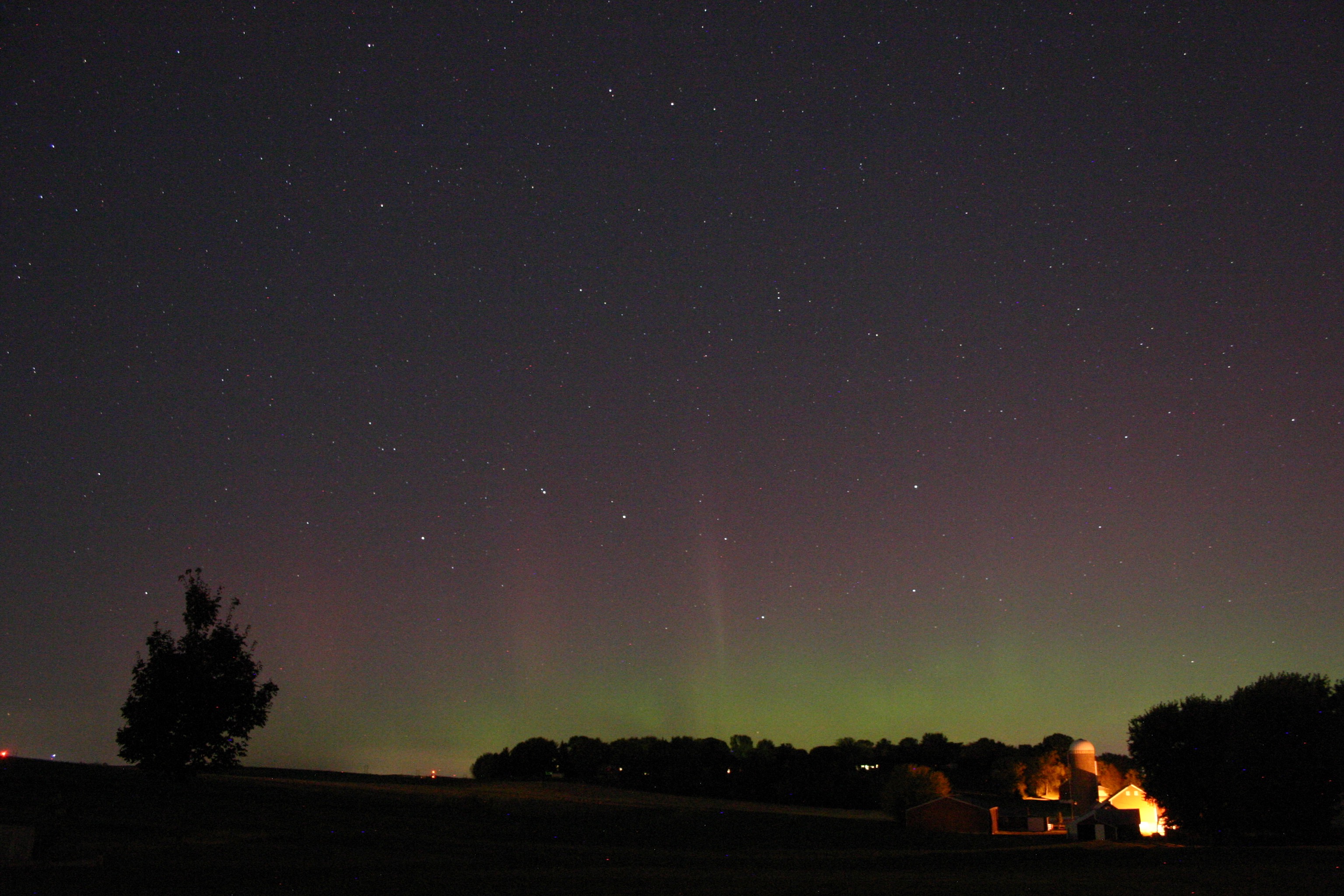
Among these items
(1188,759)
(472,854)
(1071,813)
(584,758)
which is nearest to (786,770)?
(584,758)

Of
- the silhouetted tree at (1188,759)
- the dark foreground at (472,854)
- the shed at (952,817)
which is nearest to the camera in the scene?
the dark foreground at (472,854)

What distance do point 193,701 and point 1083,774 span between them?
90.9m

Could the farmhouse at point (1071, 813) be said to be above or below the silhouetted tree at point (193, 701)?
below

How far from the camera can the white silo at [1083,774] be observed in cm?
9906

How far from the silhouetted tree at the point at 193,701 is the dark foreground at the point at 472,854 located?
1.69m

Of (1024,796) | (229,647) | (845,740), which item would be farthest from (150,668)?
(845,740)

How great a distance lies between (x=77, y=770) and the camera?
5428 centimetres

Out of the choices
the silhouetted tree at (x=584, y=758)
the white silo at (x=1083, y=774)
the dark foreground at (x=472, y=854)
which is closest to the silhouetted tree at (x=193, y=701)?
the dark foreground at (x=472, y=854)

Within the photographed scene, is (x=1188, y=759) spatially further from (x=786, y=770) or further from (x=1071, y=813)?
(x=786, y=770)

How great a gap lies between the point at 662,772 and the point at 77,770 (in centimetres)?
8088

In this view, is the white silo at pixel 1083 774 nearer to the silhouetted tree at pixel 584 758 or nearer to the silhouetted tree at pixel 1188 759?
the silhouetted tree at pixel 1188 759

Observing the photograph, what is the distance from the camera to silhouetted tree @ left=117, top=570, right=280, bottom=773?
110 ft

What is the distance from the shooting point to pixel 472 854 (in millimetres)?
35938

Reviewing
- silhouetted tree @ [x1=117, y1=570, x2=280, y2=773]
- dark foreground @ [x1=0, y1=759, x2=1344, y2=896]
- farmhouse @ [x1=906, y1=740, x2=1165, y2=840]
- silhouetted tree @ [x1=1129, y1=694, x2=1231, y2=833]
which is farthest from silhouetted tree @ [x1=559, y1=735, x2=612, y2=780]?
silhouetted tree @ [x1=117, y1=570, x2=280, y2=773]
